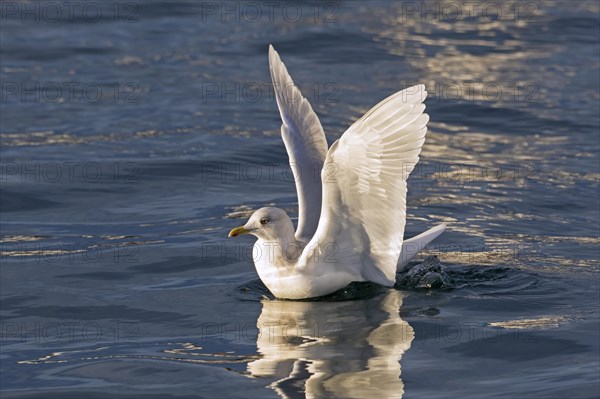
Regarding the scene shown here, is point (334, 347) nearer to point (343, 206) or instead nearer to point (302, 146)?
point (343, 206)

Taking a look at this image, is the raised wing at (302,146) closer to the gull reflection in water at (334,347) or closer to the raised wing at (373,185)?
the raised wing at (373,185)

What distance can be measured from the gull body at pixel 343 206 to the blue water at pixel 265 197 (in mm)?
292

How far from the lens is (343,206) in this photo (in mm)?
10211

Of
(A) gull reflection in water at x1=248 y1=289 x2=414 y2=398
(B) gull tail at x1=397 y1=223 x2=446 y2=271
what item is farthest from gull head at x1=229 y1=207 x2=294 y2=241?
(B) gull tail at x1=397 y1=223 x2=446 y2=271

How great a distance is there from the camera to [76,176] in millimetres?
15523

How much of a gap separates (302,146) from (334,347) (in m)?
2.58

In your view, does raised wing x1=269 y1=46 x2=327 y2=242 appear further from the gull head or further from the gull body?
the gull head

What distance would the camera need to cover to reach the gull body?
971cm

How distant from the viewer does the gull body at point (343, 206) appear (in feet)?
31.9

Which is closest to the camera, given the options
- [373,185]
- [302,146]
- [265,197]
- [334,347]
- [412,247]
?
[334,347]

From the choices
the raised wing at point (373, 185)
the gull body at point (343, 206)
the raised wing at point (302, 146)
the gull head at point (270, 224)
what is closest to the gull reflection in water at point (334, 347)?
the gull body at point (343, 206)

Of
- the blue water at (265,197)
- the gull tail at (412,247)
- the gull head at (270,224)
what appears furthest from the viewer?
the gull tail at (412,247)

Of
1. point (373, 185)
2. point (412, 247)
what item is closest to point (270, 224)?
point (373, 185)

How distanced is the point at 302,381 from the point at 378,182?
1.83 meters
